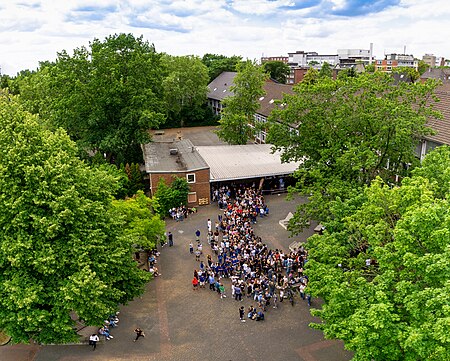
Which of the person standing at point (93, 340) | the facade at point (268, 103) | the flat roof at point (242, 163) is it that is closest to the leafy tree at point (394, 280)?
the person standing at point (93, 340)

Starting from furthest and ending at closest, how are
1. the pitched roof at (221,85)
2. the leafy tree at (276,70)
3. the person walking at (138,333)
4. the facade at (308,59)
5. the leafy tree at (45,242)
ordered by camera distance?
the facade at (308,59), the leafy tree at (276,70), the pitched roof at (221,85), the person walking at (138,333), the leafy tree at (45,242)

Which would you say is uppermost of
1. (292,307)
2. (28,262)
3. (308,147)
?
(308,147)

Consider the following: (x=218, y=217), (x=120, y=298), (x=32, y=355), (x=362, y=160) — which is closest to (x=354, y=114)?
(x=362, y=160)

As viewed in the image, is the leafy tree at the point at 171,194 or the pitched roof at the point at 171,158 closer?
the leafy tree at the point at 171,194

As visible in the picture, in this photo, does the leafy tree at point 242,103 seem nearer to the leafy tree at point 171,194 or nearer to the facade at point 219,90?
the leafy tree at point 171,194

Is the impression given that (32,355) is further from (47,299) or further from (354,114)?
(354,114)

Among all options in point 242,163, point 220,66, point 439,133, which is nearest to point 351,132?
point 439,133

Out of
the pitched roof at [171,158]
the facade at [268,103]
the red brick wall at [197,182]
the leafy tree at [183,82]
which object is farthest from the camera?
the leafy tree at [183,82]
